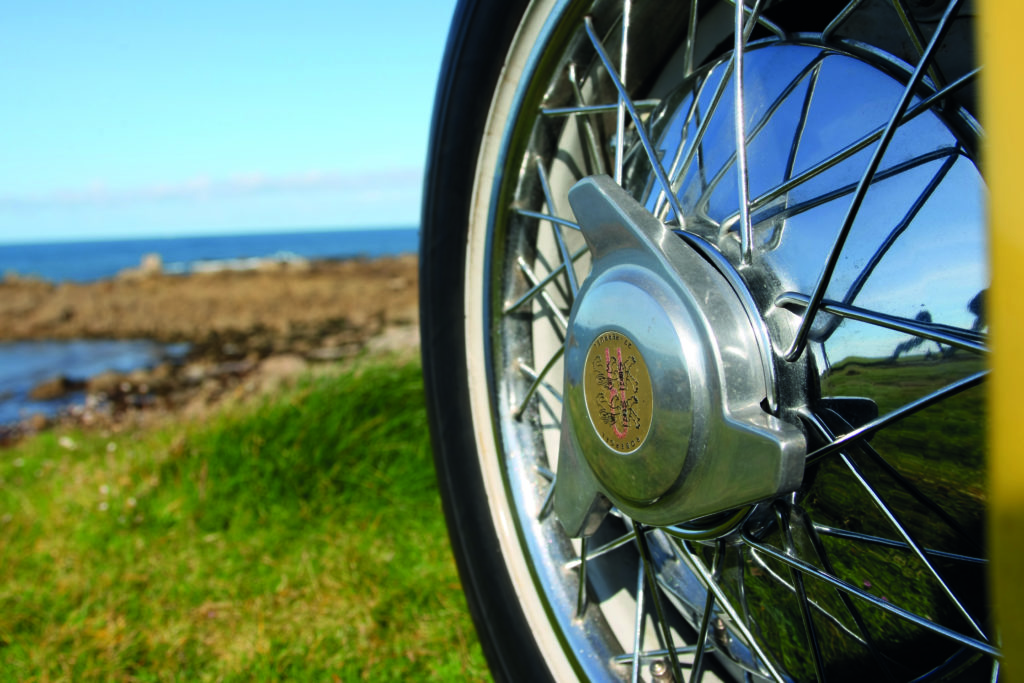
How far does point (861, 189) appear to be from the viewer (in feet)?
2.47

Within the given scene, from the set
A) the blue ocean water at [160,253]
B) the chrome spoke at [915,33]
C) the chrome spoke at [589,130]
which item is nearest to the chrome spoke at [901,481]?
the chrome spoke at [915,33]

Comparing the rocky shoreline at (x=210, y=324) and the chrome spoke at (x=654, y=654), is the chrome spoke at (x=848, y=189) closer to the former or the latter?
the chrome spoke at (x=654, y=654)

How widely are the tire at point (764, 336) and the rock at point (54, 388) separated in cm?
765

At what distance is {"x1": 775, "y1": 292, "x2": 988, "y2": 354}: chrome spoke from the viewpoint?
0.73 m

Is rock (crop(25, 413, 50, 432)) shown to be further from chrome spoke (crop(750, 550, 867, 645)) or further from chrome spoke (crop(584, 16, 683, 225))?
chrome spoke (crop(750, 550, 867, 645))

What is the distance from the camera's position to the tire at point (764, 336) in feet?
2.60

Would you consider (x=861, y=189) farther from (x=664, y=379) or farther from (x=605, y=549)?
(x=605, y=549)

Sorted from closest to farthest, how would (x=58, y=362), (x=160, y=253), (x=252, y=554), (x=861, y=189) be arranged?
(x=861, y=189) < (x=252, y=554) < (x=58, y=362) < (x=160, y=253)

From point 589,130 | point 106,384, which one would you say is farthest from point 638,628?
point 106,384

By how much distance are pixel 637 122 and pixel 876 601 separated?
24.6 inches

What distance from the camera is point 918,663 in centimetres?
89

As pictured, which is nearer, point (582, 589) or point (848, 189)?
point (848, 189)

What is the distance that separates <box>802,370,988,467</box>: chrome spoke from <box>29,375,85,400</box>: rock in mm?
8227

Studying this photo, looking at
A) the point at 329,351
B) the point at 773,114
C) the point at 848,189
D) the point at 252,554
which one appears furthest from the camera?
the point at 329,351
